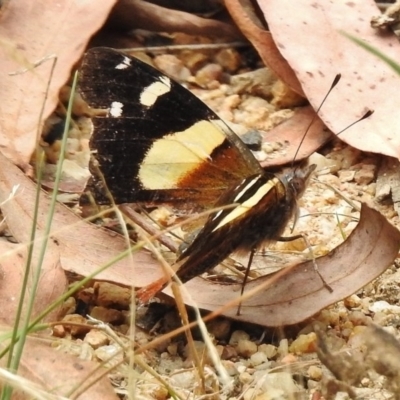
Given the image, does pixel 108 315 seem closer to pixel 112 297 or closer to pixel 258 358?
pixel 112 297

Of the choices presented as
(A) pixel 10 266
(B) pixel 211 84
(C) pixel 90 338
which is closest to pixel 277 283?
(C) pixel 90 338

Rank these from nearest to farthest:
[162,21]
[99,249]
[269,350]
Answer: [269,350], [99,249], [162,21]

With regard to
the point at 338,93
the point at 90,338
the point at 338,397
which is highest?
the point at 338,93

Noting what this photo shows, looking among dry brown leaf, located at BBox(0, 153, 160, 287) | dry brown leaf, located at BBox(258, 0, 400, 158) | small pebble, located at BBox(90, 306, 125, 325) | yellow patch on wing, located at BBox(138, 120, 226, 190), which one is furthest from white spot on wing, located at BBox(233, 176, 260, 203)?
dry brown leaf, located at BBox(258, 0, 400, 158)

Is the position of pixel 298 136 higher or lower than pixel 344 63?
lower

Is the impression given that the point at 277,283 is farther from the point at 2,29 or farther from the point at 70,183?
the point at 2,29

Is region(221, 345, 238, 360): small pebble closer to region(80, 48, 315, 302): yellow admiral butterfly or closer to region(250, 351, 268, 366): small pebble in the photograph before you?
region(250, 351, 268, 366): small pebble

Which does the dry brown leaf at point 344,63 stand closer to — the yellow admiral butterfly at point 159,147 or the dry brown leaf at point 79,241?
the yellow admiral butterfly at point 159,147

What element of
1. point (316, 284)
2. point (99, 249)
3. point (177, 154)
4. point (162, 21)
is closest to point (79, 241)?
point (99, 249)
